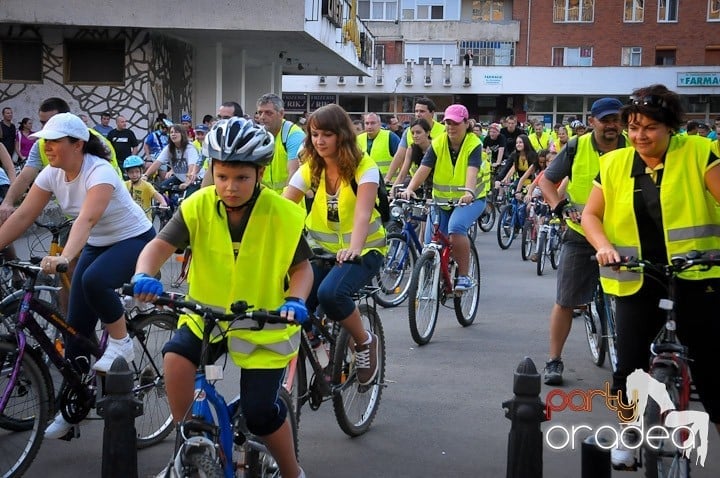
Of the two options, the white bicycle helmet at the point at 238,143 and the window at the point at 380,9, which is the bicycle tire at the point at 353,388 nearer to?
the white bicycle helmet at the point at 238,143

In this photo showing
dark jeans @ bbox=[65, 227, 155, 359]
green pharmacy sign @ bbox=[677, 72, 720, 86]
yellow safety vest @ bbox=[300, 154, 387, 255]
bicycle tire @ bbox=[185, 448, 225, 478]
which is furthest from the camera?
green pharmacy sign @ bbox=[677, 72, 720, 86]

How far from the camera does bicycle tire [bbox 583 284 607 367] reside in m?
7.73

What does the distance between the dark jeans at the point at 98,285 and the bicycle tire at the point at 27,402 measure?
0.41 meters

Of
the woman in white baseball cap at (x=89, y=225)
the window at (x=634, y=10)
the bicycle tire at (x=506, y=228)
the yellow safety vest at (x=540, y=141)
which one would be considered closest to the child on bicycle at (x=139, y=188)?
the woman in white baseball cap at (x=89, y=225)

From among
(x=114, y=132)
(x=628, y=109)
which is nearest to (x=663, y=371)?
(x=628, y=109)

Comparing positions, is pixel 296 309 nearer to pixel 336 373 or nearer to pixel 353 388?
pixel 336 373

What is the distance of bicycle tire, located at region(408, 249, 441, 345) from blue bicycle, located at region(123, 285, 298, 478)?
4.62 meters

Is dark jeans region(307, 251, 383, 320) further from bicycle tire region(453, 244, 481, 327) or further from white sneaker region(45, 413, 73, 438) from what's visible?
bicycle tire region(453, 244, 481, 327)

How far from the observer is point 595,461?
3729mm

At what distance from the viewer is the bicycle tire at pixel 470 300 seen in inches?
380

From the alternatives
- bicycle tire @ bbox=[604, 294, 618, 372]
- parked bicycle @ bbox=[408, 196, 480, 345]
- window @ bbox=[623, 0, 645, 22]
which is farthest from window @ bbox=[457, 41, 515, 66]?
bicycle tire @ bbox=[604, 294, 618, 372]

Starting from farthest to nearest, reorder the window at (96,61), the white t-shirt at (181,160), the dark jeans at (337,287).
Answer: the window at (96,61) < the white t-shirt at (181,160) < the dark jeans at (337,287)

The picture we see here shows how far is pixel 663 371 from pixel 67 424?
3.15 metres

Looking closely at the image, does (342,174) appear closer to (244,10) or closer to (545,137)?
(545,137)
